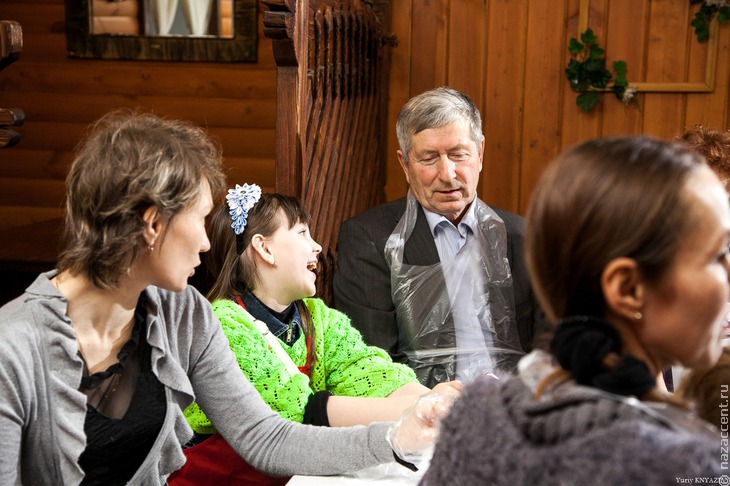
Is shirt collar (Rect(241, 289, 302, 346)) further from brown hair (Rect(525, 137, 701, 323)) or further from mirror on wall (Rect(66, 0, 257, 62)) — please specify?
mirror on wall (Rect(66, 0, 257, 62))

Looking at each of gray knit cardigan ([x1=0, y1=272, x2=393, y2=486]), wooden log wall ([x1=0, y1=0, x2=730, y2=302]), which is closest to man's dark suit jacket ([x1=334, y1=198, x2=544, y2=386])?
gray knit cardigan ([x1=0, y1=272, x2=393, y2=486])

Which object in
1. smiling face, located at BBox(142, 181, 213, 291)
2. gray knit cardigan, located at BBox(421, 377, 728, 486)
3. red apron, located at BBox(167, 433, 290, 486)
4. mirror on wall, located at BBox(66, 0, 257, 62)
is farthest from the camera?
mirror on wall, located at BBox(66, 0, 257, 62)

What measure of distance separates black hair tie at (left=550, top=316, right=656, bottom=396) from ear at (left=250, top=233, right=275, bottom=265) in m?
1.26

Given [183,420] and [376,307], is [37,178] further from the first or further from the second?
[183,420]

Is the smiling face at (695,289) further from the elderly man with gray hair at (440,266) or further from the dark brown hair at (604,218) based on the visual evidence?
the elderly man with gray hair at (440,266)

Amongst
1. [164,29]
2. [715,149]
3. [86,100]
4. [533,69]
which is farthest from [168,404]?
[86,100]

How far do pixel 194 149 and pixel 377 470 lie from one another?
675 mm

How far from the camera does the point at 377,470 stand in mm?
1559

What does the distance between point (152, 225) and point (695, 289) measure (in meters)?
0.91

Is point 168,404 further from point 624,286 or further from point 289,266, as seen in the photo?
point 624,286

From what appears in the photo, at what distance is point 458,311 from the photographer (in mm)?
2352

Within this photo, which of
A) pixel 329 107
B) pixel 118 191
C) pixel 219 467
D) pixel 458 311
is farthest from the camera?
pixel 329 107

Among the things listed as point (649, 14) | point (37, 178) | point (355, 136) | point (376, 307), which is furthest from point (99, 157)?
point (37, 178)

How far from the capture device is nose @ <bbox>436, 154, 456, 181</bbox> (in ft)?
7.88
